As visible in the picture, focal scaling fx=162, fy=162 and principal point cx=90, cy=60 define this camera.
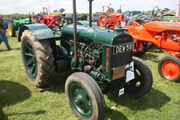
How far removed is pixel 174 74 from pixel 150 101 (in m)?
1.46

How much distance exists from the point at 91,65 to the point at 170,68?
7.80 feet

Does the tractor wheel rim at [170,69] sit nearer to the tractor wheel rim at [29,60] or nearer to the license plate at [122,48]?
the license plate at [122,48]

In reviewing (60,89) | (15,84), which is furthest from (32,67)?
(60,89)

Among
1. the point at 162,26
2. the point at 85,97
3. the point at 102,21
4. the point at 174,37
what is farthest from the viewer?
the point at 102,21

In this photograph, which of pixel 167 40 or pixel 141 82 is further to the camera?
pixel 167 40

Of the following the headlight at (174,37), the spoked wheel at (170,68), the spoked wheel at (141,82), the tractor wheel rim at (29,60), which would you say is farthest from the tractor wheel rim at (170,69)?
the tractor wheel rim at (29,60)

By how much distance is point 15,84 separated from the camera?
12.1 feet

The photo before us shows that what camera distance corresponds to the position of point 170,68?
411 cm

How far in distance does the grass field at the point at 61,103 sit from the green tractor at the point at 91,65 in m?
0.22

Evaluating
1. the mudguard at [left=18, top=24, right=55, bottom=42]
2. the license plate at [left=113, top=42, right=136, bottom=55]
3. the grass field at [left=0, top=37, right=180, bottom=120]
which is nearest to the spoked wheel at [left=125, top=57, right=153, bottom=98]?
the grass field at [left=0, top=37, right=180, bottom=120]

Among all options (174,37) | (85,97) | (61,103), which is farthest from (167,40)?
(61,103)

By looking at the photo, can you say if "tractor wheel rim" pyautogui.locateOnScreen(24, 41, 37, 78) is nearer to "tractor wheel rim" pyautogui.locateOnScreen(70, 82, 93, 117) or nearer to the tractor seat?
"tractor wheel rim" pyautogui.locateOnScreen(70, 82, 93, 117)

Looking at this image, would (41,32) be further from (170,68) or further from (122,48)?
(170,68)

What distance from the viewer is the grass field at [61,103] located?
8.79 feet
